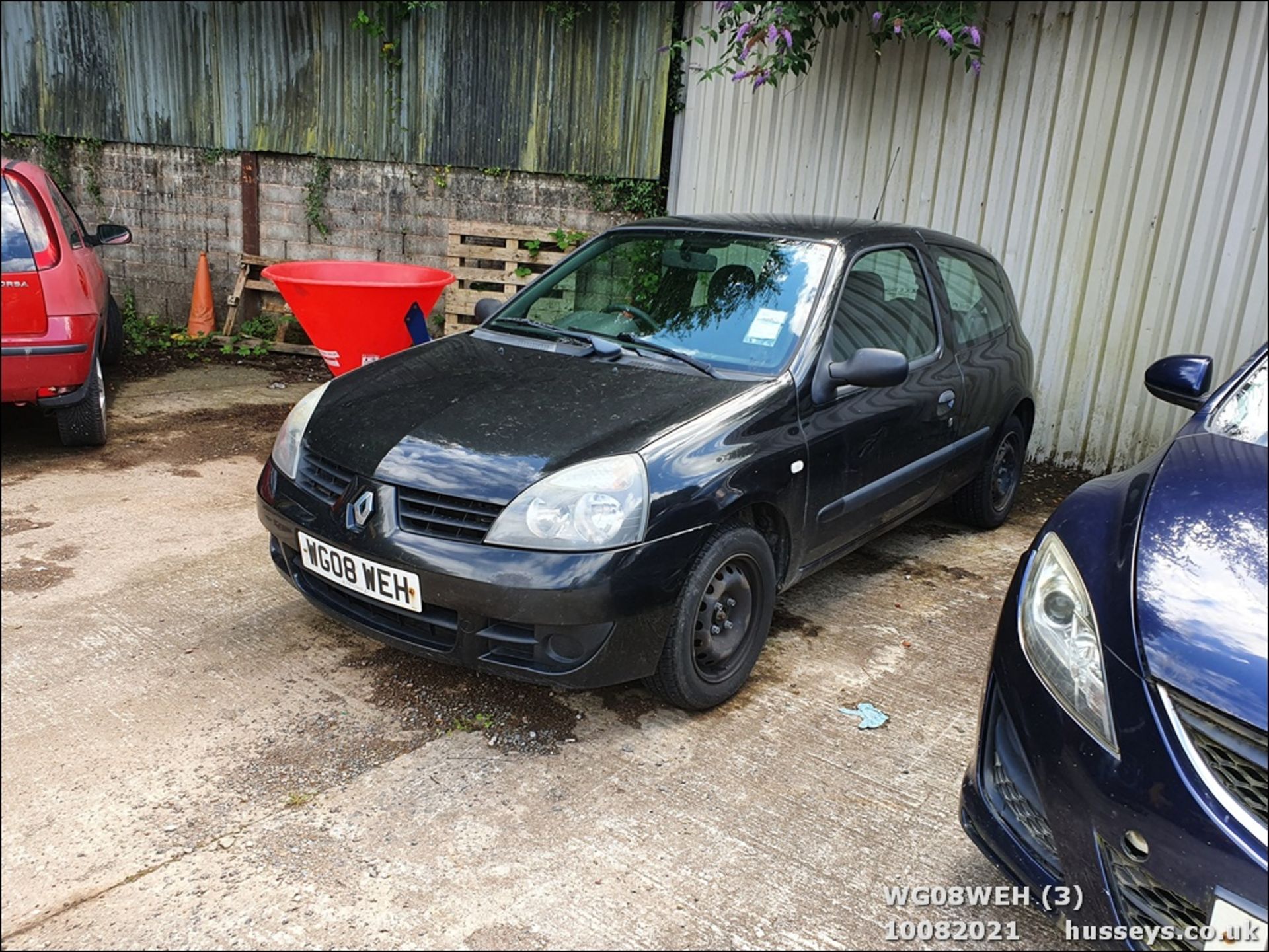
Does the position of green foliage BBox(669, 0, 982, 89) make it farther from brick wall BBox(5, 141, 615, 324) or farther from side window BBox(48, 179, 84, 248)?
side window BBox(48, 179, 84, 248)

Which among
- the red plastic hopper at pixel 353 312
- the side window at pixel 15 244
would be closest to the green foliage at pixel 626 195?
the red plastic hopper at pixel 353 312

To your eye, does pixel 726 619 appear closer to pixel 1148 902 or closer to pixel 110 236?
pixel 1148 902

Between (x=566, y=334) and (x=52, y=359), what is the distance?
260 centimetres

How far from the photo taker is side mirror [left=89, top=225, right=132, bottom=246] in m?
6.06

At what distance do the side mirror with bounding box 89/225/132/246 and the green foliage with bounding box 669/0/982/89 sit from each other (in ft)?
A: 13.0

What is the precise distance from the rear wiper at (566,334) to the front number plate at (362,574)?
1.21 metres

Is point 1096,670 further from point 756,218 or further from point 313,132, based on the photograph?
point 313,132

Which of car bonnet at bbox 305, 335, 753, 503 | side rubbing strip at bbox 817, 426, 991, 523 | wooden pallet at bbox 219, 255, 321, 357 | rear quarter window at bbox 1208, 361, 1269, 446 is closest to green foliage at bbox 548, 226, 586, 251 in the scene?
wooden pallet at bbox 219, 255, 321, 357

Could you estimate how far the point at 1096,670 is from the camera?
2016mm

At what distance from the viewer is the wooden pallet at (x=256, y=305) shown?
844 centimetres

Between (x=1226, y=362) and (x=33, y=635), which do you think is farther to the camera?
(x=1226, y=362)

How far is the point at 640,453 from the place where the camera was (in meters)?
2.89

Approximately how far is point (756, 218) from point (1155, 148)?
2976 millimetres

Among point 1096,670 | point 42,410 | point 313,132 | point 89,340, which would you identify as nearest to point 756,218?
point 1096,670
